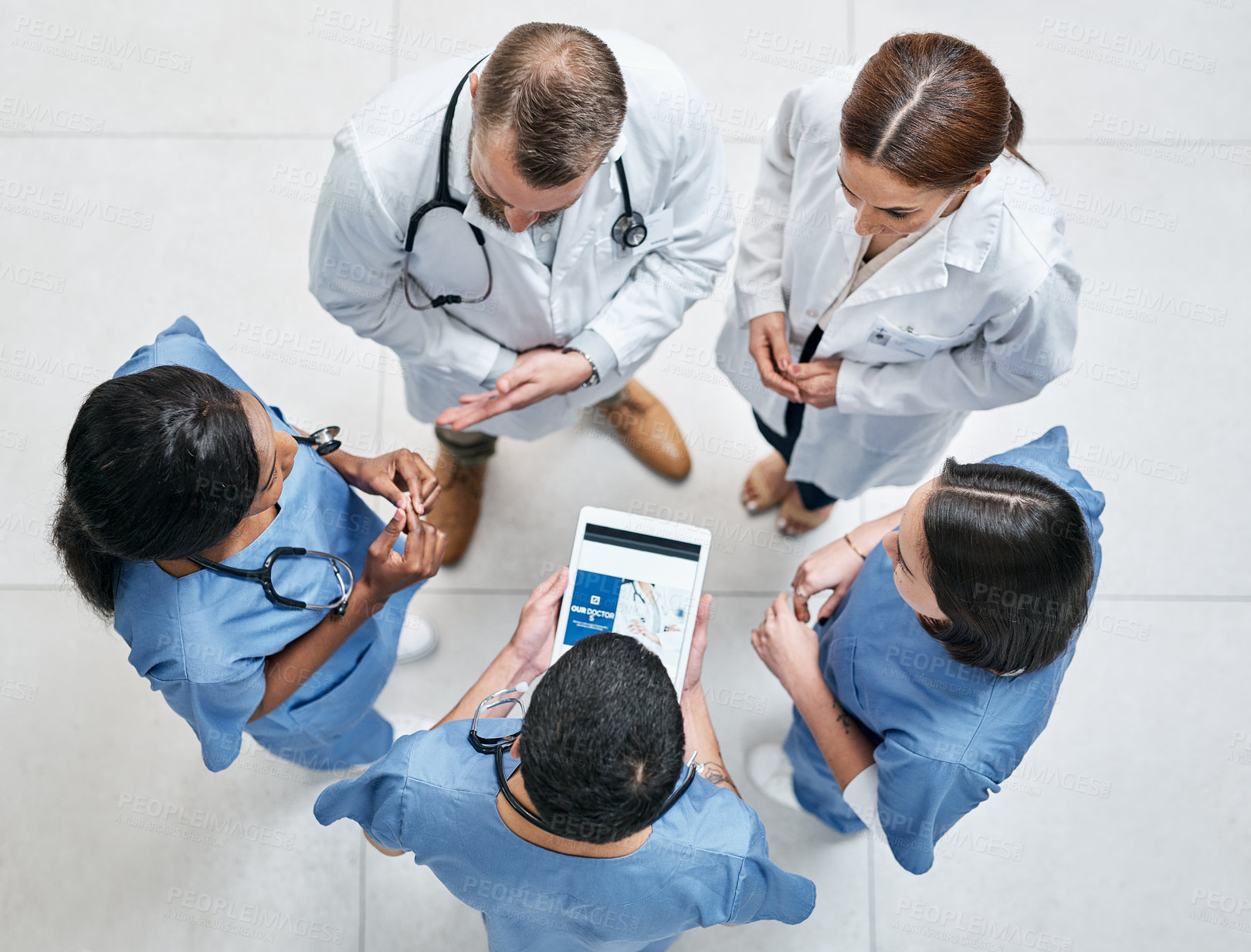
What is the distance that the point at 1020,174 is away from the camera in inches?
54.9

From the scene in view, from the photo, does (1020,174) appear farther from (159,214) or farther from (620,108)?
(159,214)

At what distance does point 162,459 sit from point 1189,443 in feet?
8.23

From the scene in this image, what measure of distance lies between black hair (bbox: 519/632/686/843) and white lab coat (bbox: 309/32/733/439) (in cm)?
72

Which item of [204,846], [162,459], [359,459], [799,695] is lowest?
[204,846]

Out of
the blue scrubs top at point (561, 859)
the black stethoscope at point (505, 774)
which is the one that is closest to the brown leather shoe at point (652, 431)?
the black stethoscope at point (505, 774)

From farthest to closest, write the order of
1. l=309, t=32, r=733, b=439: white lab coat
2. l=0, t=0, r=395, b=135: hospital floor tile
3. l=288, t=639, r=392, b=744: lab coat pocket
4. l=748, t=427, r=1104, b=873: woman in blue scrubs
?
l=0, t=0, r=395, b=135: hospital floor tile, l=288, t=639, r=392, b=744: lab coat pocket, l=309, t=32, r=733, b=439: white lab coat, l=748, t=427, r=1104, b=873: woman in blue scrubs

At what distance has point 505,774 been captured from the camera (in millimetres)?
1169

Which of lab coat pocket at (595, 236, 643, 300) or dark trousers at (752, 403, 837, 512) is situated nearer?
lab coat pocket at (595, 236, 643, 300)

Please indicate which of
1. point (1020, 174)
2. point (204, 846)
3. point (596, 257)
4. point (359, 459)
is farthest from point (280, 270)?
point (1020, 174)

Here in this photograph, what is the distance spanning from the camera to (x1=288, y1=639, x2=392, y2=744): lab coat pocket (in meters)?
1.57

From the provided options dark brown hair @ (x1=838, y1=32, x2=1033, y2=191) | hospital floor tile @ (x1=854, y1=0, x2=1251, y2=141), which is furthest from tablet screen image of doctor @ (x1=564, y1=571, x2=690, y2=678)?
hospital floor tile @ (x1=854, y1=0, x2=1251, y2=141)

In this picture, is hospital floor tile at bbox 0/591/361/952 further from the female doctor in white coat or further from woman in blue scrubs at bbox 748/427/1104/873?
the female doctor in white coat

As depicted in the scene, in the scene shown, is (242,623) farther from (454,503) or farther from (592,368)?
(454,503)

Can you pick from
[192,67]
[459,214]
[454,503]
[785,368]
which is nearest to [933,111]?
[785,368]
